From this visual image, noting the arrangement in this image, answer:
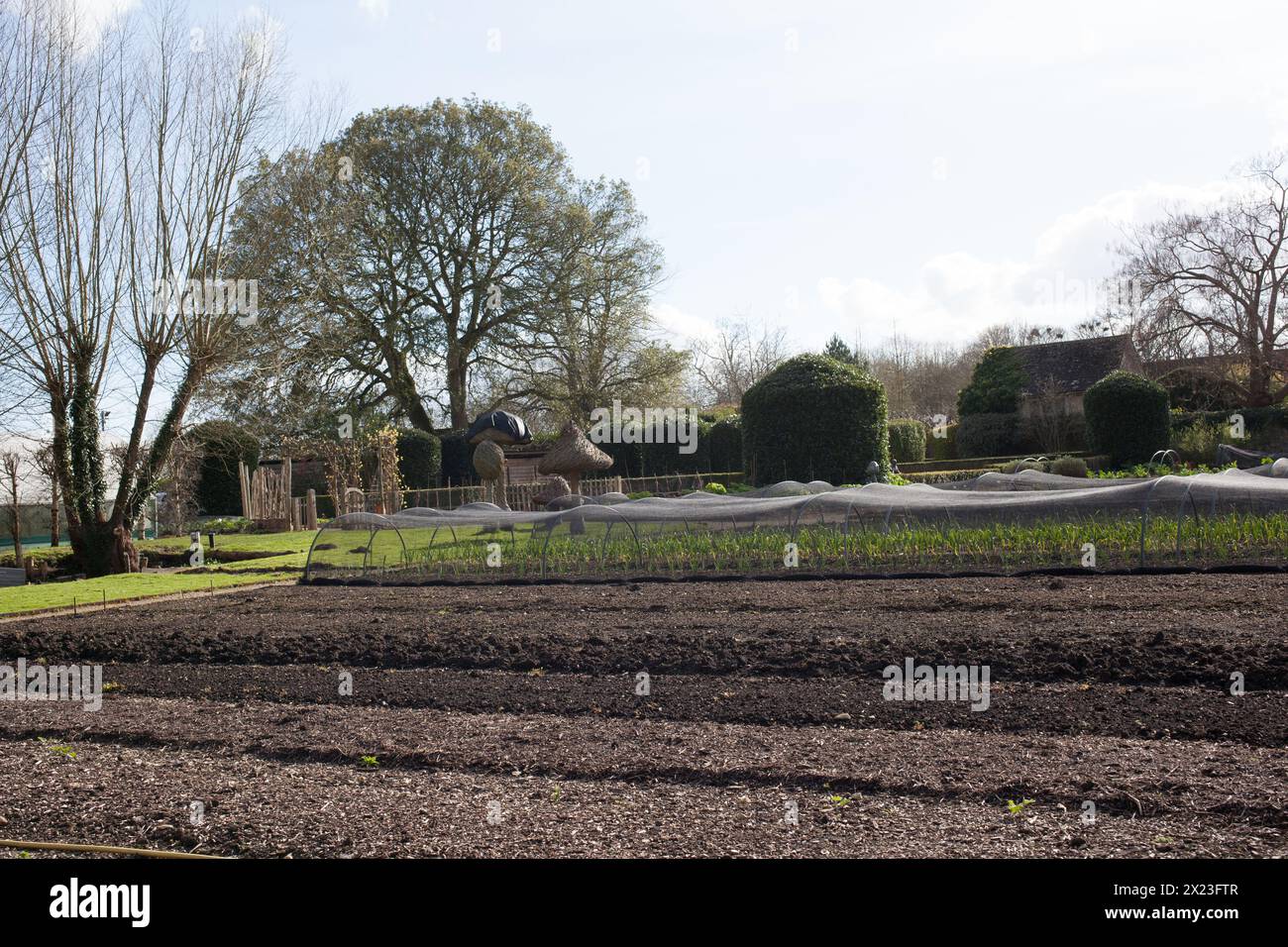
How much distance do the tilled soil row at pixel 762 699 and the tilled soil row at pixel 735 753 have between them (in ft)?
0.67

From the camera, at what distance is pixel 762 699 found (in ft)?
20.0

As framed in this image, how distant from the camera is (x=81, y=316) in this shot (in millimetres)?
16016

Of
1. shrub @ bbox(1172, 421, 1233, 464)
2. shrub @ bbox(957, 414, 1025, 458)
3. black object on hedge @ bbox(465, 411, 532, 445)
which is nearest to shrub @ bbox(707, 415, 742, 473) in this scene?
shrub @ bbox(957, 414, 1025, 458)

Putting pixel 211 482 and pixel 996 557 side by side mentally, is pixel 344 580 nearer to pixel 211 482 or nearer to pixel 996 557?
pixel 996 557

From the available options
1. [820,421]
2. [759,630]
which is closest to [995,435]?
[820,421]

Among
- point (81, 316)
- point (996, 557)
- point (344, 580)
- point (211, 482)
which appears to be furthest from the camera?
point (211, 482)

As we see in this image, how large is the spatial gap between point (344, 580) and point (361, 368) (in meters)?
16.0

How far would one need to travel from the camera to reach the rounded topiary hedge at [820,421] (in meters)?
20.4

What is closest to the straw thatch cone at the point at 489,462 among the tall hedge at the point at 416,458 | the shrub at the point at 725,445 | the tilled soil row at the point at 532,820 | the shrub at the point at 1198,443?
the tall hedge at the point at 416,458

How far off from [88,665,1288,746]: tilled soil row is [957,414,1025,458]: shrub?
2734 cm

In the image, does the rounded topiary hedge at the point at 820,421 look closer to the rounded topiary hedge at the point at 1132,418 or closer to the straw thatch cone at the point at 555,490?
the straw thatch cone at the point at 555,490

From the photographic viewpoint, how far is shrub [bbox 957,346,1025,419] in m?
32.2
